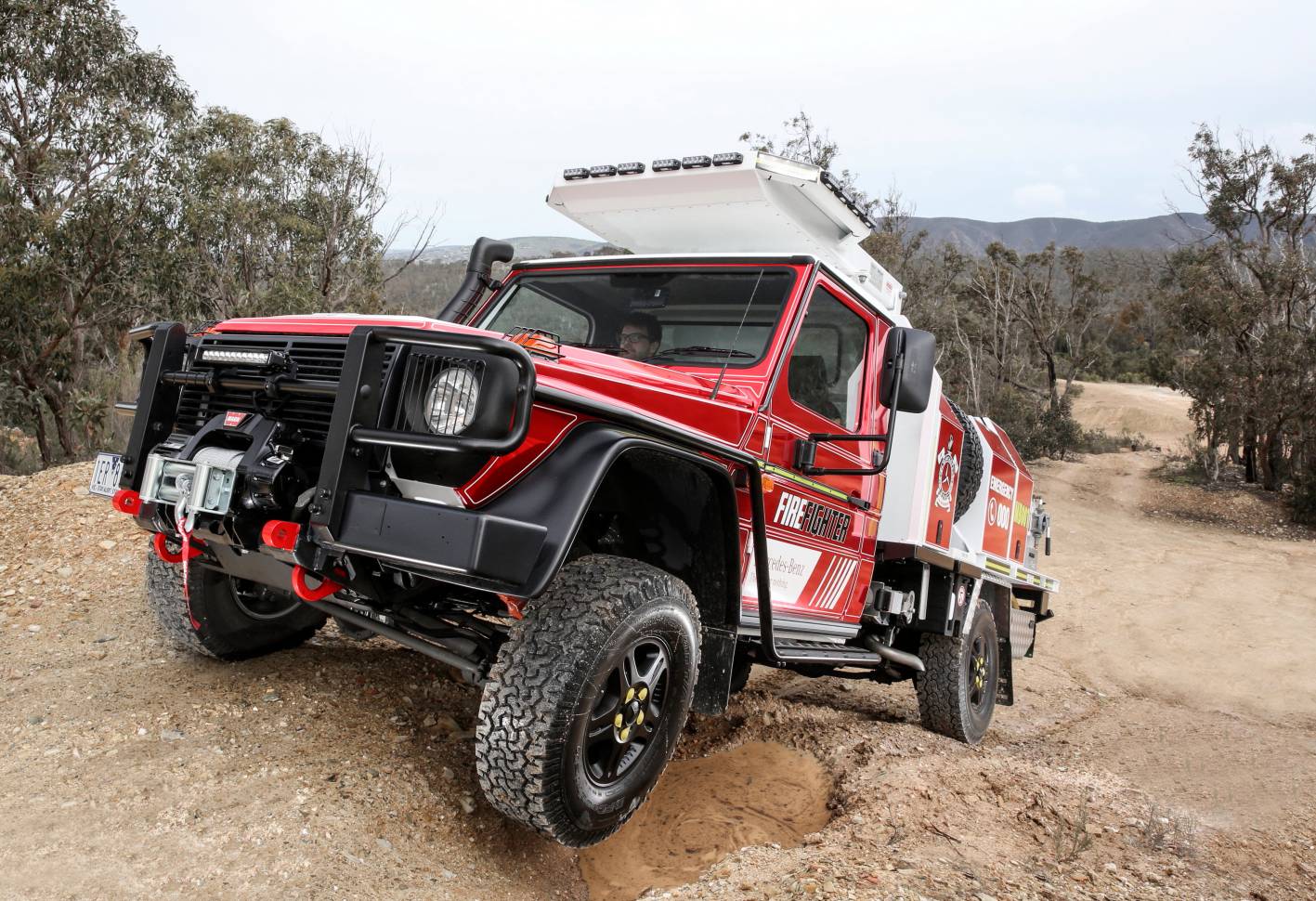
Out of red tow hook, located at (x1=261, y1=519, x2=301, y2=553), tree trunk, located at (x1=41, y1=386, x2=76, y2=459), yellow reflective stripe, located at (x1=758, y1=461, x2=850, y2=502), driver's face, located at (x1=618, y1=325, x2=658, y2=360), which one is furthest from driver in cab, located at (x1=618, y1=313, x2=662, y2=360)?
tree trunk, located at (x1=41, y1=386, x2=76, y2=459)

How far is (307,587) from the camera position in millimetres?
2846

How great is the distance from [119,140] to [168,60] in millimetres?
2723

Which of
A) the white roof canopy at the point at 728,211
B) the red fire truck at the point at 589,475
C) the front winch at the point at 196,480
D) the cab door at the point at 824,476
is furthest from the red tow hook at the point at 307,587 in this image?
the white roof canopy at the point at 728,211

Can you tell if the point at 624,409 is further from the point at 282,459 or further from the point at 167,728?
the point at 167,728

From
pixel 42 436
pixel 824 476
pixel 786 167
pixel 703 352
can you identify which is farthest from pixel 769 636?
pixel 42 436

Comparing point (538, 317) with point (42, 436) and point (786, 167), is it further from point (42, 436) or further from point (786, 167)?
point (42, 436)

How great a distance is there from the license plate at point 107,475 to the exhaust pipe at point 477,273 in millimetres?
1732

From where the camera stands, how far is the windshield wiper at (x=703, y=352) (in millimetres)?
3793

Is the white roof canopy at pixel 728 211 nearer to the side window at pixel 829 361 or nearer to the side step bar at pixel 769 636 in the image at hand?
the side window at pixel 829 361

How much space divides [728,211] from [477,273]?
4.22 feet

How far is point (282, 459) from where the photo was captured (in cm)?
273

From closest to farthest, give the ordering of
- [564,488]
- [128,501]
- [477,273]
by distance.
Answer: [564,488]
[128,501]
[477,273]

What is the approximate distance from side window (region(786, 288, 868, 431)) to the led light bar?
6.40ft

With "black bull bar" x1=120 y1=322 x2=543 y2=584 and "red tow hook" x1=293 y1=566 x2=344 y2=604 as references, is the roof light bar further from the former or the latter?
"red tow hook" x1=293 y1=566 x2=344 y2=604
